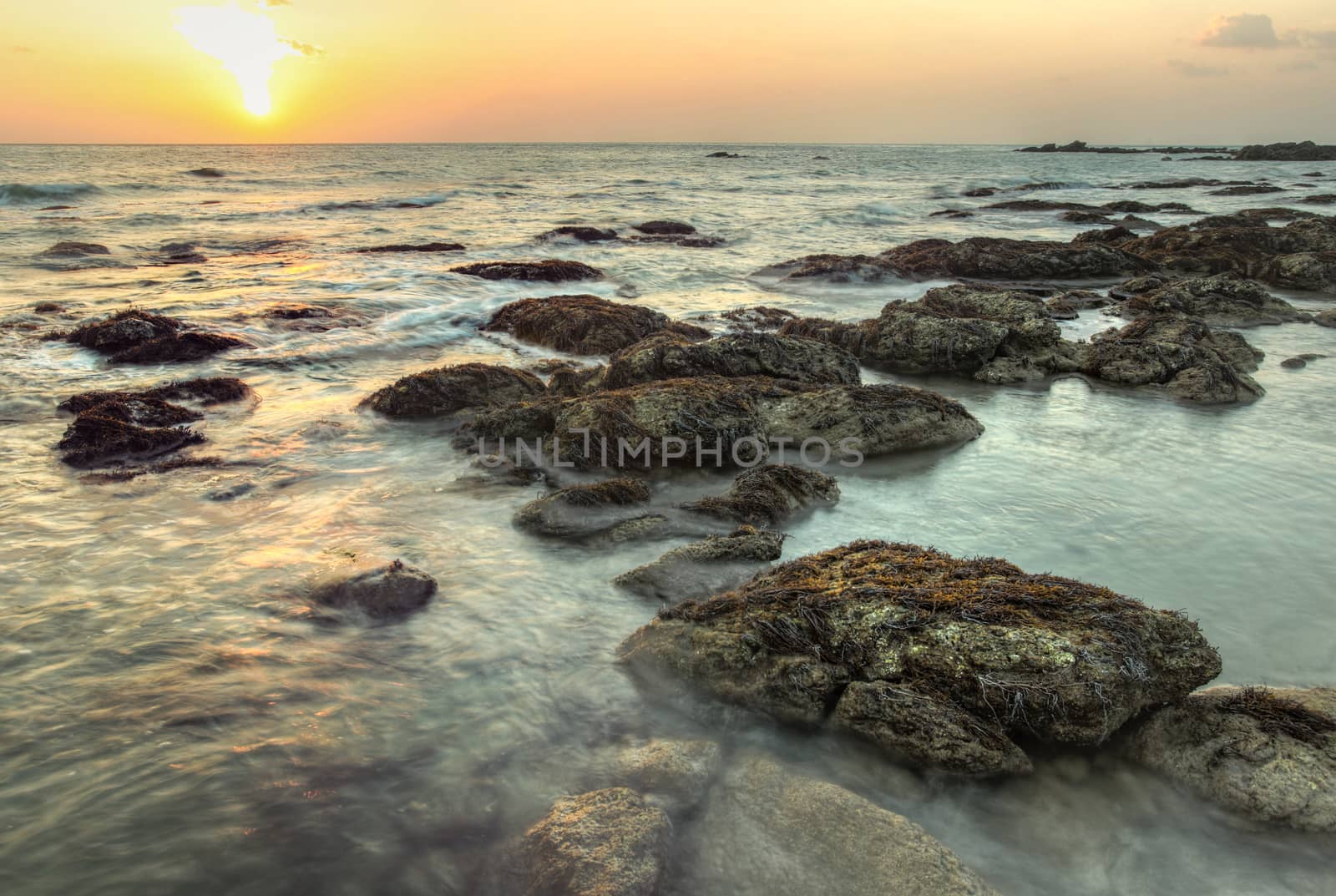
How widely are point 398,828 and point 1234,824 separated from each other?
3.46m

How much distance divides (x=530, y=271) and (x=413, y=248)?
5.22 m

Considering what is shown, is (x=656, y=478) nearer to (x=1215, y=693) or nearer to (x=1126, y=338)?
(x=1215, y=693)

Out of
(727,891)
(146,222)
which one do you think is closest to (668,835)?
(727,891)

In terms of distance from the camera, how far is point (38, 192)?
106ft

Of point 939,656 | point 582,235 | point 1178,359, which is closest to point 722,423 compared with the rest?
point 939,656

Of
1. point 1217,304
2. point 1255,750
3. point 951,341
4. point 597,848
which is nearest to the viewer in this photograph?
point 597,848

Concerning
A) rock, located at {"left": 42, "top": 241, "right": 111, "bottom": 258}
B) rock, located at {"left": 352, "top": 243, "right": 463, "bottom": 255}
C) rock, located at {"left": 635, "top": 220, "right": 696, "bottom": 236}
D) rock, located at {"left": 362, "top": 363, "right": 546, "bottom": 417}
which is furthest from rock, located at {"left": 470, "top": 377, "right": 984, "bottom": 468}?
rock, located at {"left": 635, "top": 220, "right": 696, "bottom": 236}

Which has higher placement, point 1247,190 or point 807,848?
point 1247,190

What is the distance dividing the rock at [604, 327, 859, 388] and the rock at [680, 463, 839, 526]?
261cm

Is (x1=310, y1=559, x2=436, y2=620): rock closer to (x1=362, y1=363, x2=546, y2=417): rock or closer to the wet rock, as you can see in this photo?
(x1=362, y1=363, x2=546, y2=417): rock

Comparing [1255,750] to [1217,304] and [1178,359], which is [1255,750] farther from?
[1217,304]

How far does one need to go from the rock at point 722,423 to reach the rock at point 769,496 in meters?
0.83

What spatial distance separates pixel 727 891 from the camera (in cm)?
276

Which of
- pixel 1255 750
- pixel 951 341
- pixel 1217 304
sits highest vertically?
pixel 1217 304
